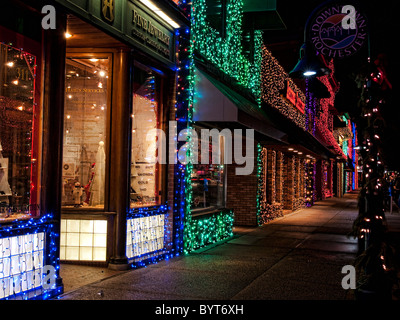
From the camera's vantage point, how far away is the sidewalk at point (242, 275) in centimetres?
604

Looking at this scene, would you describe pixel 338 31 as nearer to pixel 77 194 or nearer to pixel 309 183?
pixel 77 194

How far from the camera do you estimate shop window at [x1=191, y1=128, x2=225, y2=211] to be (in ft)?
34.0

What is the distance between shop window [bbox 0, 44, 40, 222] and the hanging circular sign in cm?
484

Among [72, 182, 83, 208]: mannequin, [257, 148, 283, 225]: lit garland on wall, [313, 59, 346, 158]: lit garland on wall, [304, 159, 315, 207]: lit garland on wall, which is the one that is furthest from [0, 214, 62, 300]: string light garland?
[313, 59, 346, 158]: lit garland on wall

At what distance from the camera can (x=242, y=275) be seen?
7.26m

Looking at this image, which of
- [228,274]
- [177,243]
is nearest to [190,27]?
[177,243]

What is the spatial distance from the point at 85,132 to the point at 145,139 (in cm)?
119

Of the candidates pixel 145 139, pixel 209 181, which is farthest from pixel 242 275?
pixel 209 181

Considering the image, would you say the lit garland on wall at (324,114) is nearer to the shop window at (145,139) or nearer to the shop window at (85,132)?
the shop window at (145,139)

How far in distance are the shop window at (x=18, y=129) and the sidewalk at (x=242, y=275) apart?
1521 mm

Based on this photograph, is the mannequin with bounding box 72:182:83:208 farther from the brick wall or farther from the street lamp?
the brick wall

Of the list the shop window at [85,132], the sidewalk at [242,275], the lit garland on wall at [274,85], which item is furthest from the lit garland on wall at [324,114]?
the shop window at [85,132]

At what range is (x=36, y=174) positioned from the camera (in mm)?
5770

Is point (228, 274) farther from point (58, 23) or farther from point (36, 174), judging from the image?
point (58, 23)
